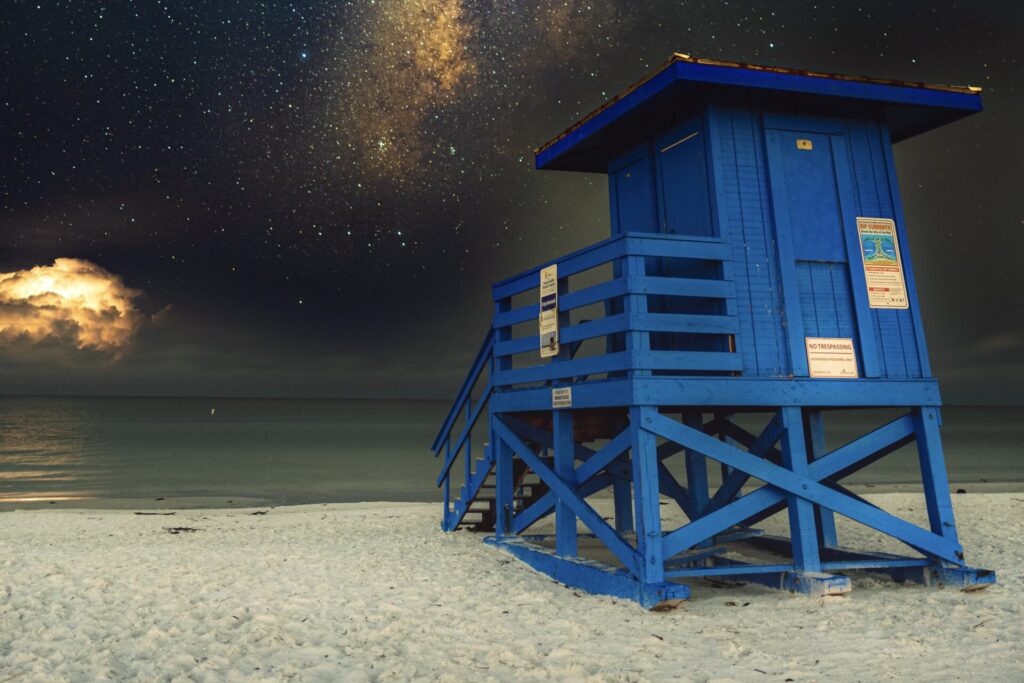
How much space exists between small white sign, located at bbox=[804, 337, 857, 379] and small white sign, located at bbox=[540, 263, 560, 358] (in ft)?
9.18

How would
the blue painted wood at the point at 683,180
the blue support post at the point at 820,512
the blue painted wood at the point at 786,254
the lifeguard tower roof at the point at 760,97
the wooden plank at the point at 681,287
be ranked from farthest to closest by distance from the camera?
the blue support post at the point at 820,512, the blue painted wood at the point at 683,180, the blue painted wood at the point at 786,254, the lifeguard tower roof at the point at 760,97, the wooden plank at the point at 681,287

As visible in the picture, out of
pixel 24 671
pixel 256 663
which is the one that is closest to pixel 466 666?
pixel 256 663

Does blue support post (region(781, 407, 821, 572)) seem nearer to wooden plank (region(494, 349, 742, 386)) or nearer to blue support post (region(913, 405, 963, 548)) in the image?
wooden plank (region(494, 349, 742, 386))

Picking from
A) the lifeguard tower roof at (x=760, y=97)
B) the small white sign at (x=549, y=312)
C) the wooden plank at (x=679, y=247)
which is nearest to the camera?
the wooden plank at (x=679, y=247)

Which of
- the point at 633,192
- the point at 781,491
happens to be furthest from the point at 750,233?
the point at 781,491

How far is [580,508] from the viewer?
26.8 ft

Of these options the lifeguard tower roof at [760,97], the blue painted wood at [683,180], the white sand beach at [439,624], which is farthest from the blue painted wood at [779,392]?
the lifeguard tower roof at [760,97]

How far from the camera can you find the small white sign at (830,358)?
782cm

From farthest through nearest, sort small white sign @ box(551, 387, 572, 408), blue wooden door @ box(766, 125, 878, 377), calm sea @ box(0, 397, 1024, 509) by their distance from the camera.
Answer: calm sea @ box(0, 397, 1024, 509), small white sign @ box(551, 387, 572, 408), blue wooden door @ box(766, 125, 878, 377)

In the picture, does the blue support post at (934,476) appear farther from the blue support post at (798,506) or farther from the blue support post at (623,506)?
the blue support post at (623,506)

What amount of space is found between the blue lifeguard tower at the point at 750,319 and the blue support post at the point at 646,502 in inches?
0.7

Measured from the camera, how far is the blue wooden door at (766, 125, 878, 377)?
791 centimetres

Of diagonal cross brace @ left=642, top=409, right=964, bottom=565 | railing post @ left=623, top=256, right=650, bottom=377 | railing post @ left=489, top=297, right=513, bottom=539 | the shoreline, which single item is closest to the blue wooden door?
diagonal cross brace @ left=642, top=409, right=964, bottom=565

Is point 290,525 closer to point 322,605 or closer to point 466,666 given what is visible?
point 322,605
